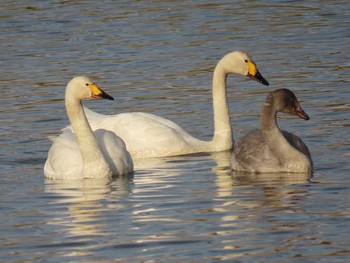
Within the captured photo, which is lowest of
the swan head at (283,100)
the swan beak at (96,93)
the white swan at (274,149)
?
the white swan at (274,149)

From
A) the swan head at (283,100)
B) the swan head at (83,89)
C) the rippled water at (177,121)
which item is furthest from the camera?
the swan head at (283,100)

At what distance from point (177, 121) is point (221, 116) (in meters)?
1.01

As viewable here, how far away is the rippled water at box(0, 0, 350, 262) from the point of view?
430 inches

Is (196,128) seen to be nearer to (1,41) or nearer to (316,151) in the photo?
(316,151)

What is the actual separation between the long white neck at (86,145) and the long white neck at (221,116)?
216 centimetres

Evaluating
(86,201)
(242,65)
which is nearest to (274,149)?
(242,65)

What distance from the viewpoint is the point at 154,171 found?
581 inches

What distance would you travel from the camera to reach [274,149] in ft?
47.1

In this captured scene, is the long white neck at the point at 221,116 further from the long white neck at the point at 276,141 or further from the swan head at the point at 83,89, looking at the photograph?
the swan head at the point at 83,89

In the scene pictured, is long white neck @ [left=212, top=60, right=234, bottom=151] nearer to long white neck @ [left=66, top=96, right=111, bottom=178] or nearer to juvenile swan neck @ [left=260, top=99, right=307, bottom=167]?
juvenile swan neck @ [left=260, top=99, right=307, bottom=167]

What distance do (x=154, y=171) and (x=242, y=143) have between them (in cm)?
99

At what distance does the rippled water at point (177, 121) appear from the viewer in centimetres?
1093

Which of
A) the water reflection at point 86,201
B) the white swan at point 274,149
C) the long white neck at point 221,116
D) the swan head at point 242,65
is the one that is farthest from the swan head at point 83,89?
the swan head at point 242,65

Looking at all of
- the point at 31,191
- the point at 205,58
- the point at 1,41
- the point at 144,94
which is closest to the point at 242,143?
the point at 31,191
